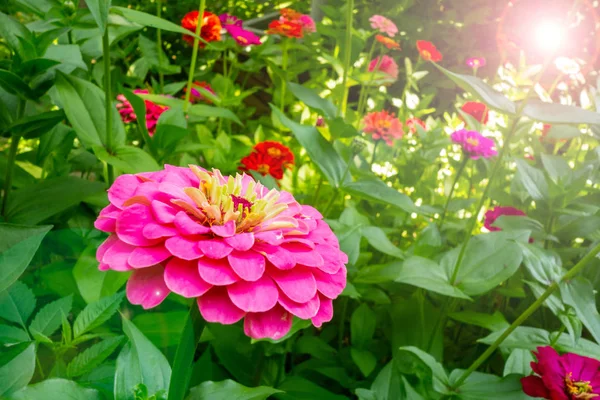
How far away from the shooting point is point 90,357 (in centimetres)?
26

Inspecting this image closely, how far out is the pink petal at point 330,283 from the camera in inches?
10.7

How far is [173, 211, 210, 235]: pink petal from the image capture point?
0.25m

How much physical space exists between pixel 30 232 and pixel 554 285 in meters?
0.49

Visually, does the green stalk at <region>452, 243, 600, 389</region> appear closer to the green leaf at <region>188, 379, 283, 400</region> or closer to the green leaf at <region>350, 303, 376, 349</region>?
the green leaf at <region>350, 303, 376, 349</region>

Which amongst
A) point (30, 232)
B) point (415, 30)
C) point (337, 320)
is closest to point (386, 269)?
point (337, 320)

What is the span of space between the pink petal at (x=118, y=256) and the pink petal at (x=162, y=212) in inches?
0.8

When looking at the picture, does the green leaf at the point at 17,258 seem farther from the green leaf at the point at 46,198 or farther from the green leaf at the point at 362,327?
the green leaf at the point at 362,327

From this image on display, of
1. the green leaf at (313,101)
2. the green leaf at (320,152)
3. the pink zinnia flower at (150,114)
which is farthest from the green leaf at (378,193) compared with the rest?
the pink zinnia flower at (150,114)

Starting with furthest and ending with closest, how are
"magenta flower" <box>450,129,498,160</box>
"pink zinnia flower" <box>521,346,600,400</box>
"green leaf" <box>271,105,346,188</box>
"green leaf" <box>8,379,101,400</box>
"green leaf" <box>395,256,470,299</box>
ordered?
"magenta flower" <box>450,129,498,160</box>, "green leaf" <box>271,105,346,188</box>, "green leaf" <box>395,256,470,299</box>, "pink zinnia flower" <box>521,346,600,400</box>, "green leaf" <box>8,379,101,400</box>

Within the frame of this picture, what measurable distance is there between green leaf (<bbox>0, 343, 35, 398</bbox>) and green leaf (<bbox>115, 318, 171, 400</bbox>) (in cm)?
4

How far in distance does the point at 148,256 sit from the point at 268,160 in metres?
0.69

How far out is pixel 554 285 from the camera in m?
0.54

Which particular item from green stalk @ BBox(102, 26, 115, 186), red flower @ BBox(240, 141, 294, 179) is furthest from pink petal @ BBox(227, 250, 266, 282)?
red flower @ BBox(240, 141, 294, 179)

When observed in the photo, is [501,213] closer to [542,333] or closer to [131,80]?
[542,333]
